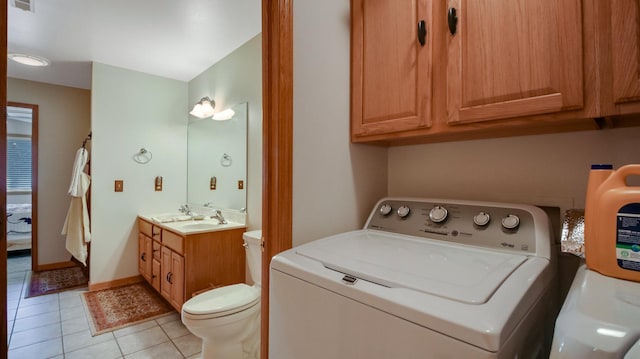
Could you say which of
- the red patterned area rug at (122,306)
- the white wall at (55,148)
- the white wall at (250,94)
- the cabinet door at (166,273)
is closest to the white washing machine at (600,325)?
the white wall at (250,94)

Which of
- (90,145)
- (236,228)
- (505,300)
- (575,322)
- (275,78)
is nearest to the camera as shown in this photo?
(575,322)

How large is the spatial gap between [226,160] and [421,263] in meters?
2.42

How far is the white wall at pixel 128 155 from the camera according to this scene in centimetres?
298

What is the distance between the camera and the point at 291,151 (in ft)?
3.61

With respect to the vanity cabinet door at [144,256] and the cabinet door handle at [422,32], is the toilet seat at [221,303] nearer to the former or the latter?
the vanity cabinet door at [144,256]

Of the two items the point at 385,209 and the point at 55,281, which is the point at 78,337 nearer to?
the point at 55,281

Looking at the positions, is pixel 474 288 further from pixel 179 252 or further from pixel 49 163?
pixel 49 163

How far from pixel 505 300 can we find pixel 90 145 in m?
3.83

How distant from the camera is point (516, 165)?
3.69ft

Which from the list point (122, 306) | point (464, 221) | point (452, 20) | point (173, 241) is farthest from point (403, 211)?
point (122, 306)

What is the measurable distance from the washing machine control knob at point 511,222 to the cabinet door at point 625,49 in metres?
0.41

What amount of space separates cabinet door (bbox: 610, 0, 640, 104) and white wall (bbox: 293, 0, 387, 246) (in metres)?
0.86

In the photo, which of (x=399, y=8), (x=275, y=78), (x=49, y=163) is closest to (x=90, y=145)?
(x=49, y=163)

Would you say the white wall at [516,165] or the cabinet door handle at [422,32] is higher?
the cabinet door handle at [422,32]
